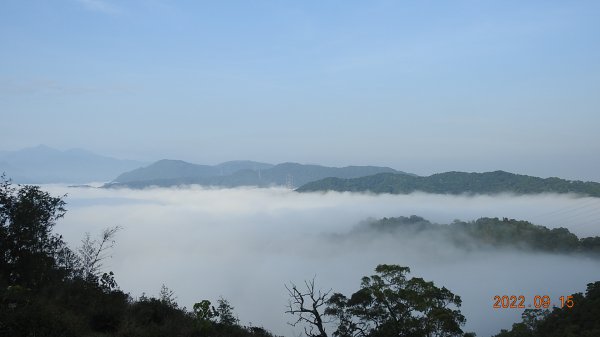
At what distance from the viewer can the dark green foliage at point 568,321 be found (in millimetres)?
31631

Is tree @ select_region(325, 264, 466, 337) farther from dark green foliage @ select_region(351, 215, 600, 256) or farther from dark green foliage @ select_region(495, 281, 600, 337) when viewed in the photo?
dark green foliage @ select_region(351, 215, 600, 256)

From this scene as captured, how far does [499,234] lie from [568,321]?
10677 centimetres

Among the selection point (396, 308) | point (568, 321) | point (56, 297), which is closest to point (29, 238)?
point (56, 297)

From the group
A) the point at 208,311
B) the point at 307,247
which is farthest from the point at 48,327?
the point at 307,247

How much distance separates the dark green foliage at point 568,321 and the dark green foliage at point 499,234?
241ft

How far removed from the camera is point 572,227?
448ft

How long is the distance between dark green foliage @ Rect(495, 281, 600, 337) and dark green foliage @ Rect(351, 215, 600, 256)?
241 ft

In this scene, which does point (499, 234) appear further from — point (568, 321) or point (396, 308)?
point (396, 308)

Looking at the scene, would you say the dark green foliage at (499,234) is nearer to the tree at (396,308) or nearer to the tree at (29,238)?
the tree at (396,308)

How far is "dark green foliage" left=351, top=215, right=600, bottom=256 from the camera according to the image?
4173 inches

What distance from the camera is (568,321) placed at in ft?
114
